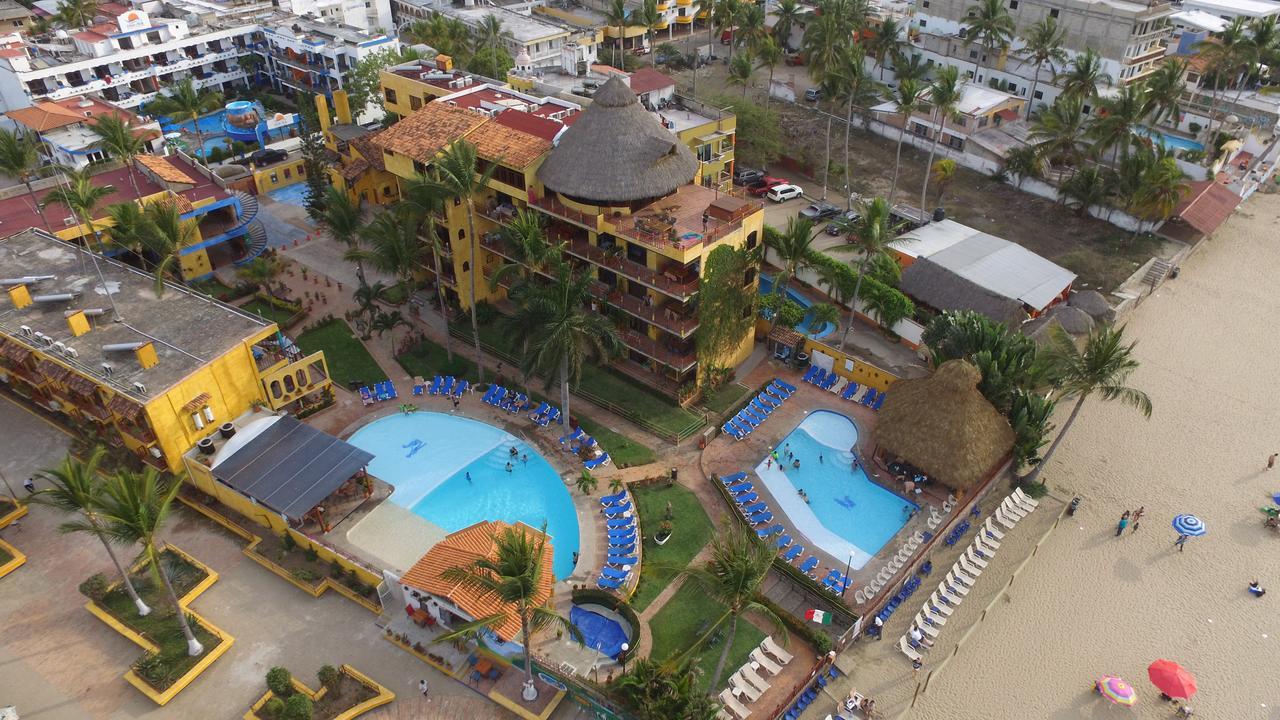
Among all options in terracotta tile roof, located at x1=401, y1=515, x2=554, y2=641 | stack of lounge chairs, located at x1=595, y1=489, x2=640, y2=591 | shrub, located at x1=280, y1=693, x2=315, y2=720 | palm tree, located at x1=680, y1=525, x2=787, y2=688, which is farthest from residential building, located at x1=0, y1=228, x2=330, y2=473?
palm tree, located at x1=680, y1=525, x2=787, y2=688

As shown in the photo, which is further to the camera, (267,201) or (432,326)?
(267,201)

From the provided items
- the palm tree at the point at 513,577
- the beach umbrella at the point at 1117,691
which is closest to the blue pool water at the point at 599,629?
the palm tree at the point at 513,577

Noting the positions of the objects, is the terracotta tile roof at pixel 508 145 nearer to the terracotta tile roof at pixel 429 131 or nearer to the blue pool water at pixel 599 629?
the terracotta tile roof at pixel 429 131

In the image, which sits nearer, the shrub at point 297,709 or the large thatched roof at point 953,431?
the shrub at point 297,709

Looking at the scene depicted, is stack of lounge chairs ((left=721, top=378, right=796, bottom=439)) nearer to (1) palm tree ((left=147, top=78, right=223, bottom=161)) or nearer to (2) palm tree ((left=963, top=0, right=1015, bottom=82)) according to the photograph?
(1) palm tree ((left=147, top=78, right=223, bottom=161))

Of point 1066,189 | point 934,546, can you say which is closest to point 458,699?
point 934,546

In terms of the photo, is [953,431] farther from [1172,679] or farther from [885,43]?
[885,43]

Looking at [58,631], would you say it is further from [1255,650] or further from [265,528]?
[1255,650]
